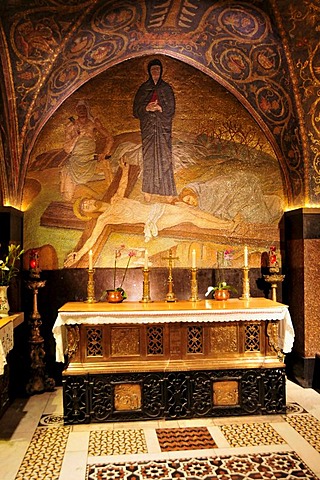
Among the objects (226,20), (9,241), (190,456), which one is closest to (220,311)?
(190,456)

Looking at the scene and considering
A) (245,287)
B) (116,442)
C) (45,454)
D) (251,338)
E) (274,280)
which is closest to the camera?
(45,454)

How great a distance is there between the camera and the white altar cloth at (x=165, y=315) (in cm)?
580

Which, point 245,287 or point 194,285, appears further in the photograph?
point 245,287

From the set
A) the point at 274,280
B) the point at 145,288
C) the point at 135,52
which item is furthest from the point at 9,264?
the point at 274,280

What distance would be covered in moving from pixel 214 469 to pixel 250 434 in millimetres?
976

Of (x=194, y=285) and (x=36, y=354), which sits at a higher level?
(x=194, y=285)

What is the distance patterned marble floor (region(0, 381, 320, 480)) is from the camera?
14.5 feet

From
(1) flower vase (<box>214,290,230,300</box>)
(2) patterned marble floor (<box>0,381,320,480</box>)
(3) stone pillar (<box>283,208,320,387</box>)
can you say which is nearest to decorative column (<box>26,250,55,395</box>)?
(2) patterned marble floor (<box>0,381,320,480</box>)

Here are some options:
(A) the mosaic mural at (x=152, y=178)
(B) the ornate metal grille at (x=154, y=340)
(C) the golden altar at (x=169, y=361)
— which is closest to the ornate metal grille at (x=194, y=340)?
(C) the golden altar at (x=169, y=361)

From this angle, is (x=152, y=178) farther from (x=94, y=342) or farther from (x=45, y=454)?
(x=45, y=454)

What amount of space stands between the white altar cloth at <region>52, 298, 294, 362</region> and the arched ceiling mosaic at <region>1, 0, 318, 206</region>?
2194 mm

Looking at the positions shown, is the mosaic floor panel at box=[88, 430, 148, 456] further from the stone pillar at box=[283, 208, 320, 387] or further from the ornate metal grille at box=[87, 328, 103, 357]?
the stone pillar at box=[283, 208, 320, 387]

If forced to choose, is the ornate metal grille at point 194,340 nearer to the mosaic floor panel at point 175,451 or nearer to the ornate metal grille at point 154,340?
the ornate metal grille at point 154,340

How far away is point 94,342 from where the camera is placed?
232 inches
